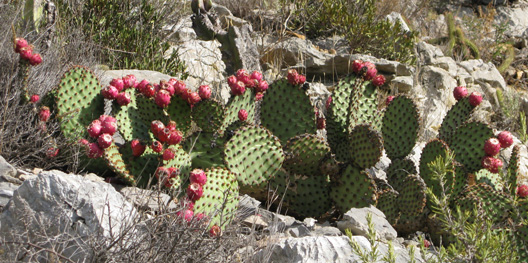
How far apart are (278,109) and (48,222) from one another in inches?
88.6

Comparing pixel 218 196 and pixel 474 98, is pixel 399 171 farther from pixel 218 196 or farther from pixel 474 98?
pixel 218 196

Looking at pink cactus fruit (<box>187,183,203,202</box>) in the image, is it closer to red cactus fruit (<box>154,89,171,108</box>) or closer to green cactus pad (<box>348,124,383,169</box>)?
red cactus fruit (<box>154,89,171,108</box>)

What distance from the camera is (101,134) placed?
3668 millimetres

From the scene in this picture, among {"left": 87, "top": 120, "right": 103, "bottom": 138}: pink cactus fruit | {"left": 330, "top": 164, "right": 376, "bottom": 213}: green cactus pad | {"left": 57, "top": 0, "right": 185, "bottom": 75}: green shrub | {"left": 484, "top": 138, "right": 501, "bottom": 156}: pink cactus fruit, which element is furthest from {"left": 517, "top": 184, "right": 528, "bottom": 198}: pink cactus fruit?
{"left": 57, "top": 0, "right": 185, "bottom": 75}: green shrub

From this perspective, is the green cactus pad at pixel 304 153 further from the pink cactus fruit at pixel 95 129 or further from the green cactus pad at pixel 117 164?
the pink cactus fruit at pixel 95 129

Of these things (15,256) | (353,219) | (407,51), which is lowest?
(407,51)

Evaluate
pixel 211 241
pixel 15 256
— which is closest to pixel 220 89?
pixel 211 241

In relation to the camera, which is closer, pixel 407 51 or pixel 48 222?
pixel 48 222

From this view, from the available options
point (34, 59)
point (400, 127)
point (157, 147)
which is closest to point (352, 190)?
point (400, 127)

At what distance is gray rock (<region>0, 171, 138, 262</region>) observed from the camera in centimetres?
258

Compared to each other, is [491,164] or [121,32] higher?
[121,32]

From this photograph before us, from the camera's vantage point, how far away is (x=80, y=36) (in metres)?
6.32

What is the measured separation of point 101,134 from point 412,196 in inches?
84.4

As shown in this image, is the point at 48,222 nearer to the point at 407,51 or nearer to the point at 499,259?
the point at 499,259
